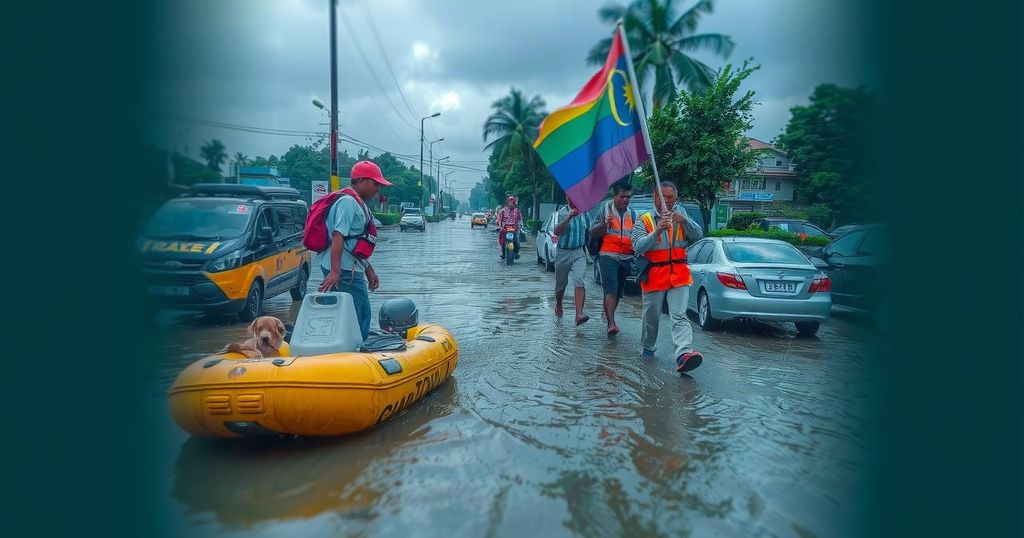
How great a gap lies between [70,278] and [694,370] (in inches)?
200

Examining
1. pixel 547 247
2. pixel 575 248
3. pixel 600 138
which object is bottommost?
pixel 547 247

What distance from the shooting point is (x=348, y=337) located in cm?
445

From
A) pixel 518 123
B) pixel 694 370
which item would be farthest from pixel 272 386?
pixel 518 123

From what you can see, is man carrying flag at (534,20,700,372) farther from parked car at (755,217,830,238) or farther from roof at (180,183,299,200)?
parked car at (755,217,830,238)

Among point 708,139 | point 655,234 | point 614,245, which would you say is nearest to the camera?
point 655,234

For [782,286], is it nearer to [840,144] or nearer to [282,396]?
[840,144]

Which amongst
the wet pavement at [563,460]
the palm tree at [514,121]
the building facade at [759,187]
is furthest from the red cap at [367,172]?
the palm tree at [514,121]

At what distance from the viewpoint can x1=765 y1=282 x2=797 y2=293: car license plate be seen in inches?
297

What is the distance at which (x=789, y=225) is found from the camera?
16344 mm

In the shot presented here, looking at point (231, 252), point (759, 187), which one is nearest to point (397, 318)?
point (231, 252)

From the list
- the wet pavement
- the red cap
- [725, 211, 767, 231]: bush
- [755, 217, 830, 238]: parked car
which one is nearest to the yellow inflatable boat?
the wet pavement

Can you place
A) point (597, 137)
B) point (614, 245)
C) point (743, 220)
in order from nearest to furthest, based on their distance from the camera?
point (597, 137) < point (614, 245) < point (743, 220)

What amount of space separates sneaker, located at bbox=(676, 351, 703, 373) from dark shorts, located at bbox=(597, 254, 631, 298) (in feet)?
6.23

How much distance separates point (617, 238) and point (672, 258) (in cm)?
165
